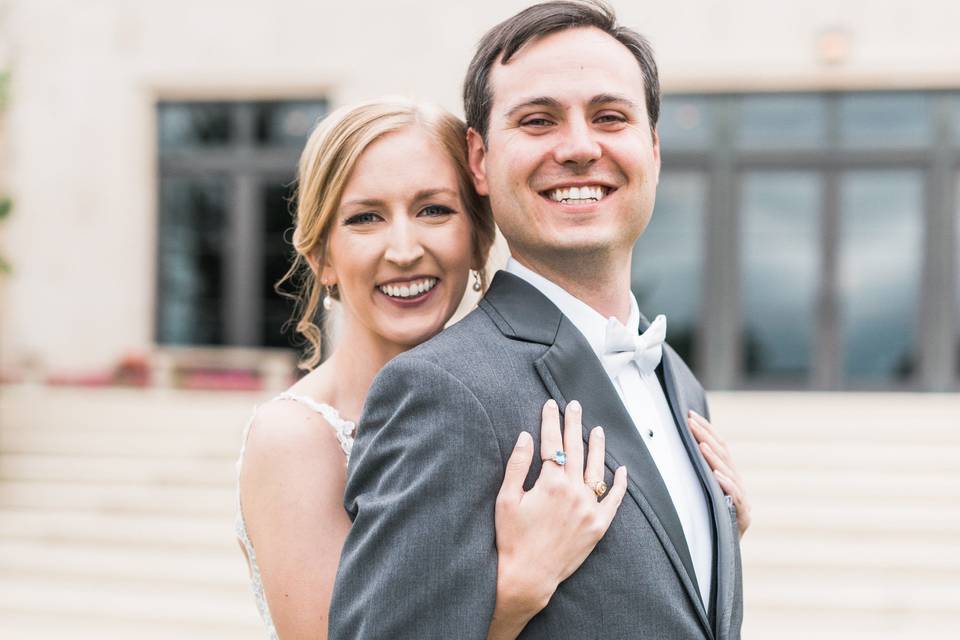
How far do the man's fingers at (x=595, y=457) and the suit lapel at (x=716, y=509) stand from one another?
0.33m

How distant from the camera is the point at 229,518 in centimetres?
804

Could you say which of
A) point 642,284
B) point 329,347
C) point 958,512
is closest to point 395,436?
point 958,512

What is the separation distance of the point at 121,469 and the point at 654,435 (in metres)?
7.87

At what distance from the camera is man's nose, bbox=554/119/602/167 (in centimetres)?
192

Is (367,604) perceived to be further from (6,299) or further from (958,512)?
(6,299)

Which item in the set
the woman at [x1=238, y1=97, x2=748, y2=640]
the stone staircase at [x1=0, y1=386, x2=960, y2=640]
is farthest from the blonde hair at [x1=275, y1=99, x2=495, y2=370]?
the stone staircase at [x1=0, y1=386, x2=960, y2=640]

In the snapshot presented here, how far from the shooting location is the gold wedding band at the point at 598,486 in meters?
1.78

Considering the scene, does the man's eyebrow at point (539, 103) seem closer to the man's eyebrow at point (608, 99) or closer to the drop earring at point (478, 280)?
the man's eyebrow at point (608, 99)

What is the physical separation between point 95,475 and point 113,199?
5226 millimetres

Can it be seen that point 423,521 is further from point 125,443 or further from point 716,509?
point 125,443

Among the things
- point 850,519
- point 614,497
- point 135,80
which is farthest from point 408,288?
point 135,80

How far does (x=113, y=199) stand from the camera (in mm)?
13000

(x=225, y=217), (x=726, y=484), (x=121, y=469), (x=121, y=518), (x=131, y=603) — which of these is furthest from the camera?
(x=225, y=217)

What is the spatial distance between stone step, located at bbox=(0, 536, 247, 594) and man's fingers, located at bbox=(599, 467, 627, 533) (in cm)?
569
